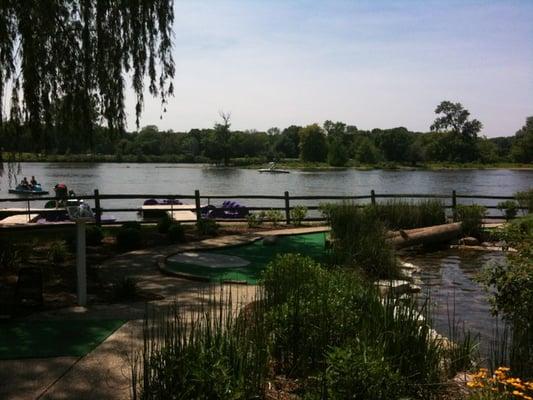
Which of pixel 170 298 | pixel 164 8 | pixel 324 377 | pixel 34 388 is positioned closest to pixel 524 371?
pixel 324 377

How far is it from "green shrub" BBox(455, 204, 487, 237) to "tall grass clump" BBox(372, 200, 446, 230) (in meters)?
0.59

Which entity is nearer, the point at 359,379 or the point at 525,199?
the point at 359,379

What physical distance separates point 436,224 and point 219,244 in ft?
23.2

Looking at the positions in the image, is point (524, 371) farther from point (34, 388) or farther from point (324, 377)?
point (34, 388)

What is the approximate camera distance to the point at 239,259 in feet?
34.3

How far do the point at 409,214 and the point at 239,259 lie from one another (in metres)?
6.91

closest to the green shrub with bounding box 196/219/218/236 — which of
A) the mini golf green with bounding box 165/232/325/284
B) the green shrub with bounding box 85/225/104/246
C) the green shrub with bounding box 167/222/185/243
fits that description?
the green shrub with bounding box 167/222/185/243

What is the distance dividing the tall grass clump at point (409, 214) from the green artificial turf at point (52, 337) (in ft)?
34.0

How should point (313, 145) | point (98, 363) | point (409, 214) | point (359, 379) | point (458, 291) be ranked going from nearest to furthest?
point (359, 379) → point (98, 363) → point (458, 291) → point (409, 214) → point (313, 145)

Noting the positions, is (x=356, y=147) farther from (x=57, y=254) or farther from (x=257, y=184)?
(x=57, y=254)

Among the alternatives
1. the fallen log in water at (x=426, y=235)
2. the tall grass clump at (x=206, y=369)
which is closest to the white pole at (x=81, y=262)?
the tall grass clump at (x=206, y=369)

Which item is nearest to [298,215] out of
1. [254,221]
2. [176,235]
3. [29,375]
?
[254,221]

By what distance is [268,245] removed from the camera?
39.8 feet

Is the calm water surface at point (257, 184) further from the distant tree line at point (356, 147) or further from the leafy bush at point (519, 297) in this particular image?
the leafy bush at point (519, 297)
